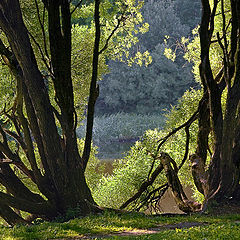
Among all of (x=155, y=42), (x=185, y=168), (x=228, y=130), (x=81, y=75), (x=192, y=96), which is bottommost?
(x=185, y=168)

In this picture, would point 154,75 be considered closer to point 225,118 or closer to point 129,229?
point 225,118

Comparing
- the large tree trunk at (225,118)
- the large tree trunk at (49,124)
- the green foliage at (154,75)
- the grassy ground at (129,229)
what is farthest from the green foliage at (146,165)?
the green foliage at (154,75)

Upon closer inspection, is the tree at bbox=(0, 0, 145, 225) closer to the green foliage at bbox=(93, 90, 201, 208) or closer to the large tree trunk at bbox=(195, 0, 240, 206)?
the large tree trunk at bbox=(195, 0, 240, 206)

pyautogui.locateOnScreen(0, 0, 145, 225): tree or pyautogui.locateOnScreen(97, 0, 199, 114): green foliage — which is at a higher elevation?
pyautogui.locateOnScreen(97, 0, 199, 114): green foliage

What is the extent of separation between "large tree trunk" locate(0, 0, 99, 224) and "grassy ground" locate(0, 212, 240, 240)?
4.31 ft

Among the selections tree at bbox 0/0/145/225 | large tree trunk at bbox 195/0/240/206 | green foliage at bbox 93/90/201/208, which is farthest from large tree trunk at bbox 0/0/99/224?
green foliage at bbox 93/90/201/208

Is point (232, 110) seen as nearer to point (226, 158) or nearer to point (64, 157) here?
point (226, 158)

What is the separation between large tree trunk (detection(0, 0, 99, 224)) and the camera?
8.88m

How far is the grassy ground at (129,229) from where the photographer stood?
5969 millimetres

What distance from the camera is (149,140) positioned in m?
15.5

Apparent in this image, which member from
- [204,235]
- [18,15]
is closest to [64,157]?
[18,15]

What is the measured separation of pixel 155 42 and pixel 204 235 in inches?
2074

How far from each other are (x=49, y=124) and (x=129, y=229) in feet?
11.0

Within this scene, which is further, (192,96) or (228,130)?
(192,96)
